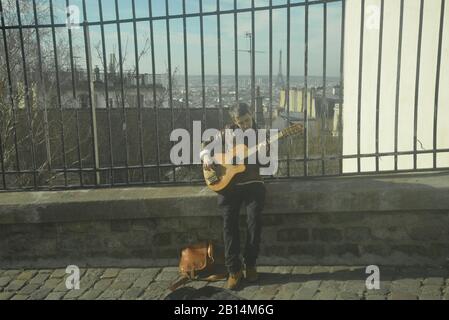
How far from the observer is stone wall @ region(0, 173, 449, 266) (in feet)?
13.1

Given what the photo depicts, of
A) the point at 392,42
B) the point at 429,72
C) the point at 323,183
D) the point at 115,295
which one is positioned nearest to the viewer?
the point at 115,295

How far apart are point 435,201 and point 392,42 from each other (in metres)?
2.31

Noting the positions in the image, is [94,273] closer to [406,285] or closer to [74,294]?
[74,294]

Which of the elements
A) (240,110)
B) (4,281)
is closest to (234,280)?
(240,110)

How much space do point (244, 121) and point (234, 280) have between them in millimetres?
1397

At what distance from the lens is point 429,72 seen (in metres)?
4.67

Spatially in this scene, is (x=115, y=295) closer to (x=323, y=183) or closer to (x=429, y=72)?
(x=323, y=183)

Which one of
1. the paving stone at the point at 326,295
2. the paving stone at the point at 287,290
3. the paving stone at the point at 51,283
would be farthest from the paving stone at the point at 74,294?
the paving stone at the point at 326,295

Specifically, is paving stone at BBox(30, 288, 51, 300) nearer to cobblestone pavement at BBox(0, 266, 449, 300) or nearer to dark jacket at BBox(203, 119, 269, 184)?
cobblestone pavement at BBox(0, 266, 449, 300)

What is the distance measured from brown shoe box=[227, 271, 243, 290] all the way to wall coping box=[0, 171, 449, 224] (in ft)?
2.00

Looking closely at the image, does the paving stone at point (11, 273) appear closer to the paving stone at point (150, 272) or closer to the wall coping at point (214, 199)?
the wall coping at point (214, 199)

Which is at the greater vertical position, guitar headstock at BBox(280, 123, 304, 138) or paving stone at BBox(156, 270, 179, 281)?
guitar headstock at BBox(280, 123, 304, 138)

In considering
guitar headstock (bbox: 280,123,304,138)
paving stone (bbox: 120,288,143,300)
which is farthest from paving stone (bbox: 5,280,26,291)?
guitar headstock (bbox: 280,123,304,138)
